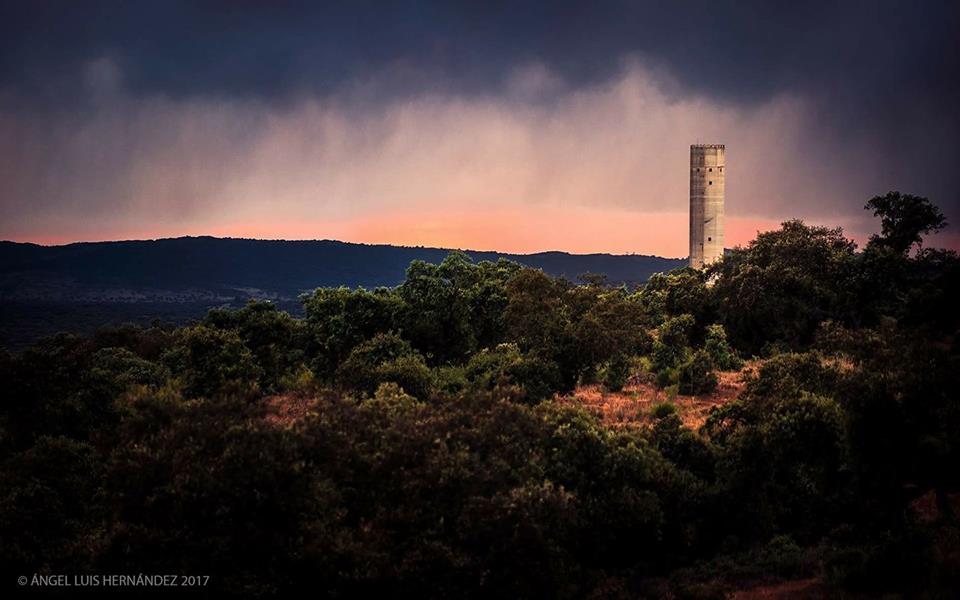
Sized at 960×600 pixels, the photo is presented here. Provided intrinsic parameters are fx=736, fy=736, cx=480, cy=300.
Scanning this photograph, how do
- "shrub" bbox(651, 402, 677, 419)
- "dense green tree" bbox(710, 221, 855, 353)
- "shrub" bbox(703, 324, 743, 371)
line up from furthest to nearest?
1. "shrub" bbox(703, 324, 743, 371)
2. "dense green tree" bbox(710, 221, 855, 353)
3. "shrub" bbox(651, 402, 677, 419)

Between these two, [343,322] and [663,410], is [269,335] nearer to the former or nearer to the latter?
[343,322]

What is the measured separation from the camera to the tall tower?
299ft

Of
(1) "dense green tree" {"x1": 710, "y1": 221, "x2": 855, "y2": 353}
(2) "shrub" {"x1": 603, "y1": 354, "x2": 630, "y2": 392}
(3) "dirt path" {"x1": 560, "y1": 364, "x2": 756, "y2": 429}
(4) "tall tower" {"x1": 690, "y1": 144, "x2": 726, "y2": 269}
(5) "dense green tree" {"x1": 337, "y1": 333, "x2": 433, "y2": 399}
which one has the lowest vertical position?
(3) "dirt path" {"x1": 560, "y1": 364, "x2": 756, "y2": 429}

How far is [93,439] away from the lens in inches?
1241

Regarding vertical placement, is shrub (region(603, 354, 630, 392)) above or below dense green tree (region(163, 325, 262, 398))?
below

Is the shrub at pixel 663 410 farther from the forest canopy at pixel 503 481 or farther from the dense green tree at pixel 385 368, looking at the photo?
the dense green tree at pixel 385 368

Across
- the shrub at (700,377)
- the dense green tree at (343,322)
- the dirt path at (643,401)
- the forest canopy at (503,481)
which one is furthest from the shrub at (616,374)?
the dense green tree at (343,322)

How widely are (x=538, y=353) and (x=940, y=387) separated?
20.6 m

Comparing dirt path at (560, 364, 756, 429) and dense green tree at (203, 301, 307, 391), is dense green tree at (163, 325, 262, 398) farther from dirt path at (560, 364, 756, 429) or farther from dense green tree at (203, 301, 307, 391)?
dirt path at (560, 364, 756, 429)

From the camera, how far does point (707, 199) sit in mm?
91062

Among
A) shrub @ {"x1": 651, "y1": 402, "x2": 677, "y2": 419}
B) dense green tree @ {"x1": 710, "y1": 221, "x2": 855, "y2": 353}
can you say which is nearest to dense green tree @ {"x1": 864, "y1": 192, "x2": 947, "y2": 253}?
dense green tree @ {"x1": 710, "y1": 221, "x2": 855, "y2": 353}

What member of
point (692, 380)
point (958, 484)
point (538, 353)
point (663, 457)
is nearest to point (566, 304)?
point (538, 353)

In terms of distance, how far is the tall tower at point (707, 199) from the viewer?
9119cm

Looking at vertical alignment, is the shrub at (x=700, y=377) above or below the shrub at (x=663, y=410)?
above
